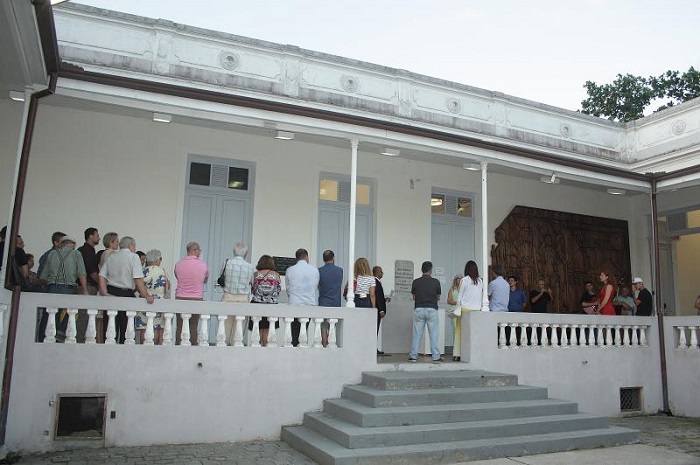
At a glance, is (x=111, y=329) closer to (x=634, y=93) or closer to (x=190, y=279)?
(x=190, y=279)

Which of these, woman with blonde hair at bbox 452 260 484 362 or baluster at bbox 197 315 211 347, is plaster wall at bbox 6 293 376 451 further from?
woman with blonde hair at bbox 452 260 484 362

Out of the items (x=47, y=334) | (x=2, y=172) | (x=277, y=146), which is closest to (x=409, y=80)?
(x=277, y=146)

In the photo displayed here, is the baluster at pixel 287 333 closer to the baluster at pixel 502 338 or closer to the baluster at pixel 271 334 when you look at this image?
the baluster at pixel 271 334

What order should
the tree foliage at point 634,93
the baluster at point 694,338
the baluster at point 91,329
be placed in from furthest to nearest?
1. the tree foliage at point 634,93
2. the baluster at point 694,338
3. the baluster at point 91,329

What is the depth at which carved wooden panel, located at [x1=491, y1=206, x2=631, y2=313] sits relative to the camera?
13.0 m

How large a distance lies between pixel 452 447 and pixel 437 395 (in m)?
1.04

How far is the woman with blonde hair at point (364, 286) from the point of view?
863cm

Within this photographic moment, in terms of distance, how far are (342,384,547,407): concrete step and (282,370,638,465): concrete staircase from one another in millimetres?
11

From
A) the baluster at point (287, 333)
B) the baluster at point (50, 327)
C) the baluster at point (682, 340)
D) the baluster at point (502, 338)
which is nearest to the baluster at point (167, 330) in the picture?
the baluster at point (50, 327)

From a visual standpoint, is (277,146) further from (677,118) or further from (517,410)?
(677,118)

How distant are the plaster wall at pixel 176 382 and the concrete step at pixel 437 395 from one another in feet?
1.90

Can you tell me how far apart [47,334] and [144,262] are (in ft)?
5.63

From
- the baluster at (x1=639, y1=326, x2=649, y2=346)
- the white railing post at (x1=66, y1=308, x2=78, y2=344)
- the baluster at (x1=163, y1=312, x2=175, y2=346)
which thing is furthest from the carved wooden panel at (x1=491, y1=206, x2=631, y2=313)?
the white railing post at (x1=66, y1=308, x2=78, y2=344)

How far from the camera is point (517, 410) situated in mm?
7367
